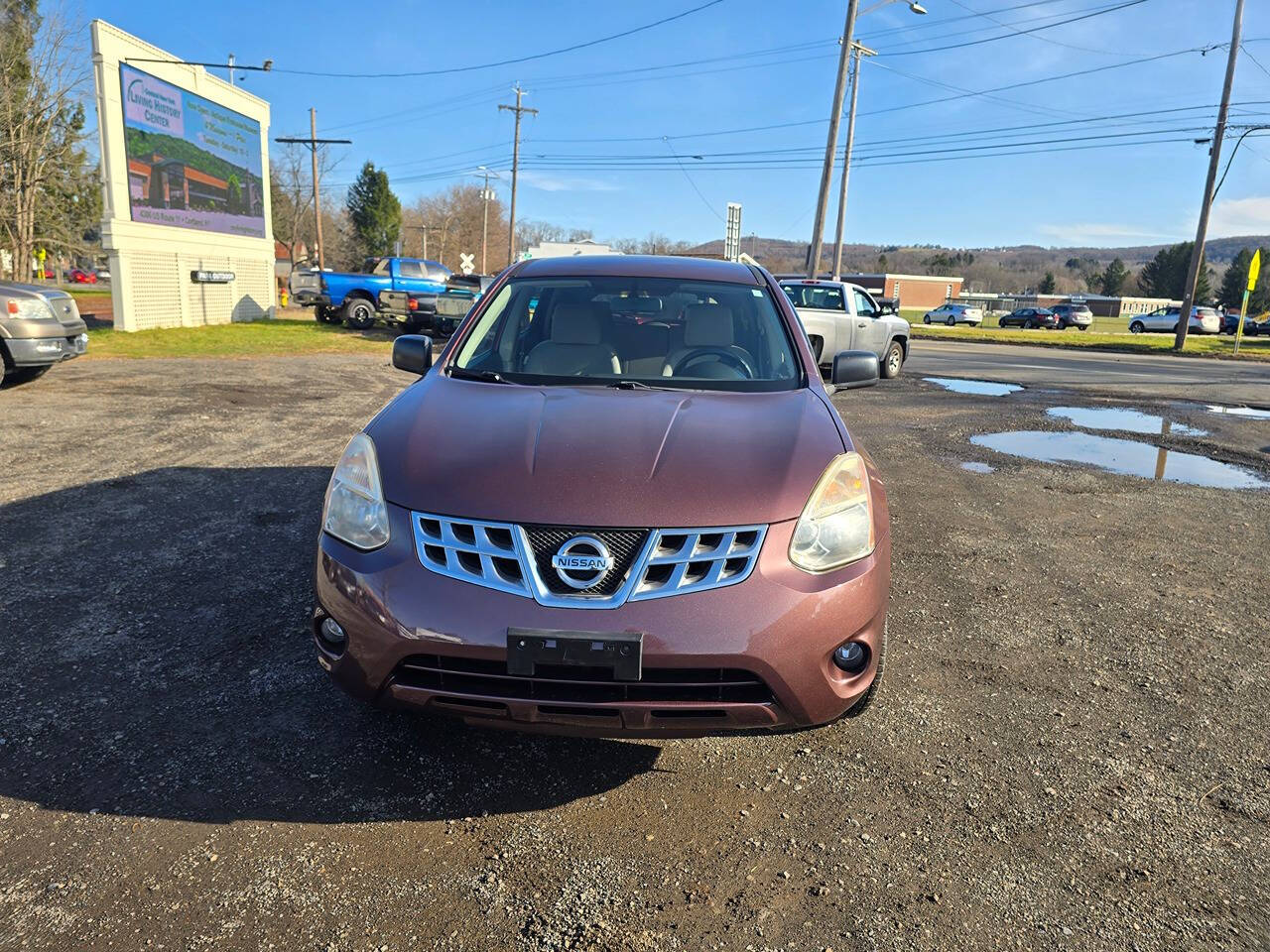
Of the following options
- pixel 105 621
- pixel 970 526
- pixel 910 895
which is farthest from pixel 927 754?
pixel 105 621

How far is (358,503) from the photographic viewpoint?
2609 millimetres

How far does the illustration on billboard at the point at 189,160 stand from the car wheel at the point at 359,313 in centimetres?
434

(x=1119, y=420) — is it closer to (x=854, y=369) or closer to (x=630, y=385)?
(x=854, y=369)

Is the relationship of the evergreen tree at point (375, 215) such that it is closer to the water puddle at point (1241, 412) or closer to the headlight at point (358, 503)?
the water puddle at point (1241, 412)

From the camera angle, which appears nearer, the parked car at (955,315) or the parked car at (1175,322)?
the parked car at (1175,322)

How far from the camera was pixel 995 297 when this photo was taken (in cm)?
10381

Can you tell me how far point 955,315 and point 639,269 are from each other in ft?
206

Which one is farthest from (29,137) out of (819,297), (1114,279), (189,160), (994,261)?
(994,261)

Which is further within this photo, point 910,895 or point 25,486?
point 25,486

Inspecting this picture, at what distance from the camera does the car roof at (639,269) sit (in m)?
4.24

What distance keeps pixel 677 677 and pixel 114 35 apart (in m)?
23.2

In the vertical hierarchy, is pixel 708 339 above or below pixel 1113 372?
above

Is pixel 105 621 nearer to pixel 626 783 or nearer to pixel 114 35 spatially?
pixel 626 783

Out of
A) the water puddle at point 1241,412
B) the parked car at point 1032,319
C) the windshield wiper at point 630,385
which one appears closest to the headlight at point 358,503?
the windshield wiper at point 630,385
